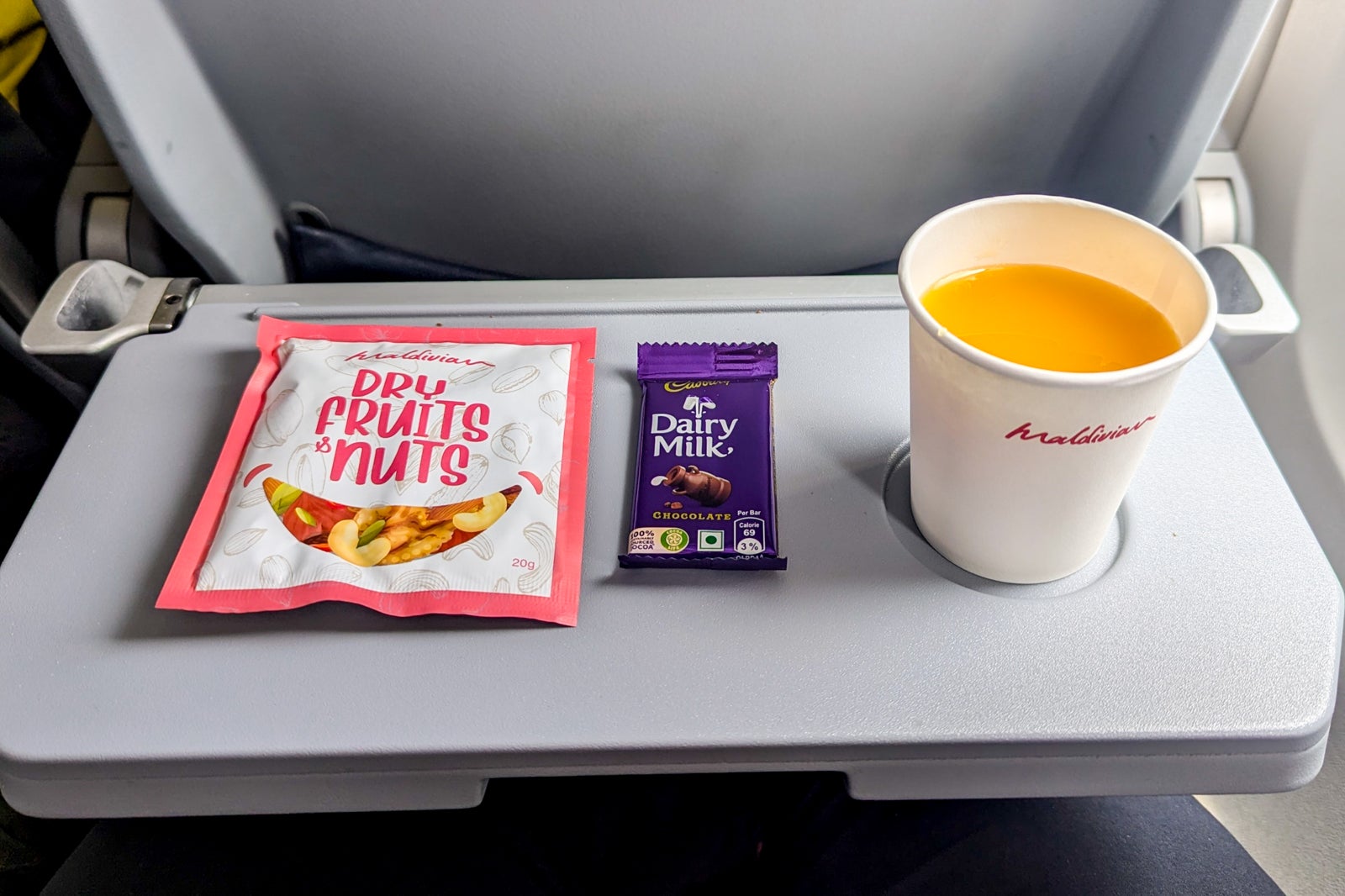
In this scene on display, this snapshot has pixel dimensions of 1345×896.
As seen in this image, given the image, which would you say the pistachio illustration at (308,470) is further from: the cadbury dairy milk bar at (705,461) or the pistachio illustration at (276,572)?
the cadbury dairy milk bar at (705,461)

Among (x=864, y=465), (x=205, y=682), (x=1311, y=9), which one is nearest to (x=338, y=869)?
(x=205, y=682)

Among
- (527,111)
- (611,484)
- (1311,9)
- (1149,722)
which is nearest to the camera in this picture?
(1149,722)

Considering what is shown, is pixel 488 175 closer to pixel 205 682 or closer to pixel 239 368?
pixel 239 368

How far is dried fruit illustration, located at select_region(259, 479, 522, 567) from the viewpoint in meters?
0.51

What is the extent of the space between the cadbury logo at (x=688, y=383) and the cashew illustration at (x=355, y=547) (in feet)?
0.64

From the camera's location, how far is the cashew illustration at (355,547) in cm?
51

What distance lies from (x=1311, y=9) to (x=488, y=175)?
29.5 inches

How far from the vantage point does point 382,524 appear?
0.52 metres

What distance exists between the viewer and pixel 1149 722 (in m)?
0.45

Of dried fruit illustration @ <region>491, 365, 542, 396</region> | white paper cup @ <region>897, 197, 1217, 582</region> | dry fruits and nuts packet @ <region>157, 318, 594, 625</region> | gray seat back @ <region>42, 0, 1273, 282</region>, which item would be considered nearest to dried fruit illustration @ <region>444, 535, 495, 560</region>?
dry fruits and nuts packet @ <region>157, 318, 594, 625</region>

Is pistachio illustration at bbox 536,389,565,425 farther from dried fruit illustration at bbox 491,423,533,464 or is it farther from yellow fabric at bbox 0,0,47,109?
yellow fabric at bbox 0,0,47,109

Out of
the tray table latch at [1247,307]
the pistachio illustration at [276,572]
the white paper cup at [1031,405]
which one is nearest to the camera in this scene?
the white paper cup at [1031,405]

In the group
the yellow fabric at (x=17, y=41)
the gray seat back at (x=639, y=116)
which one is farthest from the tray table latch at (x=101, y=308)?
the yellow fabric at (x=17, y=41)

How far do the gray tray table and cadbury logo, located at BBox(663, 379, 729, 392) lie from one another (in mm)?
65
